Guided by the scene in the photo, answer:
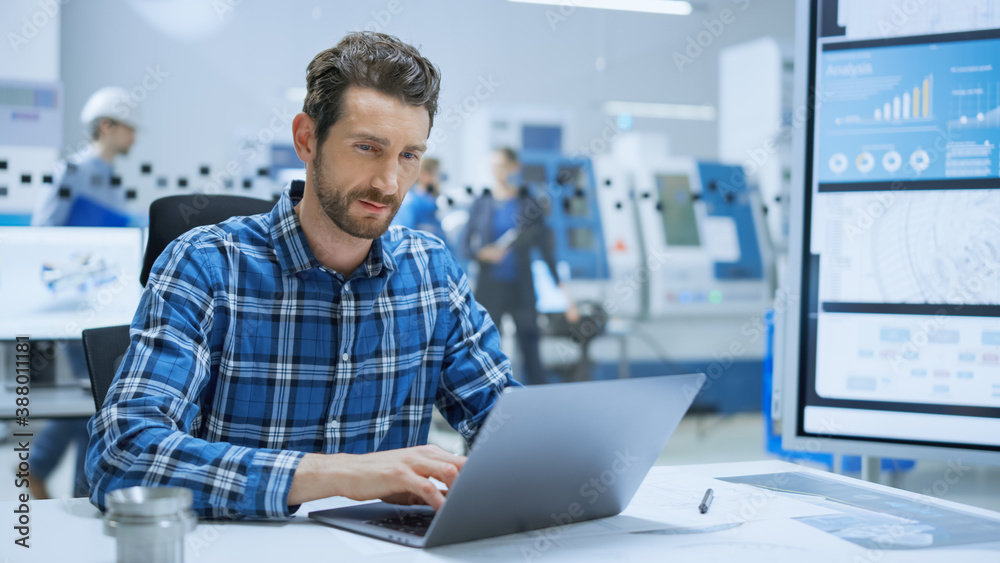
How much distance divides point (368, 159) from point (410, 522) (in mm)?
560

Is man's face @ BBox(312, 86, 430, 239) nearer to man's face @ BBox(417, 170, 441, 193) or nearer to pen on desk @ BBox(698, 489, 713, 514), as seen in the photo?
pen on desk @ BBox(698, 489, 713, 514)

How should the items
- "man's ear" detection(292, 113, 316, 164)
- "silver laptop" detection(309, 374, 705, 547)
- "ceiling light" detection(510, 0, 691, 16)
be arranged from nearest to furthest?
"silver laptop" detection(309, 374, 705, 547) → "man's ear" detection(292, 113, 316, 164) → "ceiling light" detection(510, 0, 691, 16)

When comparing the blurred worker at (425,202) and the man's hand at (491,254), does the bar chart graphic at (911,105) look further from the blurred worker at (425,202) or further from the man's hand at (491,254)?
the man's hand at (491,254)

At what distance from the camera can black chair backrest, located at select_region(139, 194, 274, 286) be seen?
1426mm

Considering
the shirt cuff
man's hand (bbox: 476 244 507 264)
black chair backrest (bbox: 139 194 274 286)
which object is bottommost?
the shirt cuff

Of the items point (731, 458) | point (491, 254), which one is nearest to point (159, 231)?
point (491, 254)

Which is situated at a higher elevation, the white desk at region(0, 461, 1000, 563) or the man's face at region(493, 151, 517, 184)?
the man's face at region(493, 151, 517, 184)

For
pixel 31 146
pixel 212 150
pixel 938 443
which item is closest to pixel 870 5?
pixel 938 443

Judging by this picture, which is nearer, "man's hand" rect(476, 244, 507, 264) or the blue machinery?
"man's hand" rect(476, 244, 507, 264)

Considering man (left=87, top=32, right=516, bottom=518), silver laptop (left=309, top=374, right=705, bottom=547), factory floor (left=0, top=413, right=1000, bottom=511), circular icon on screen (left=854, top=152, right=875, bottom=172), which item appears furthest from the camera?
factory floor (left=0, top=413, right=1000, bottom=511)

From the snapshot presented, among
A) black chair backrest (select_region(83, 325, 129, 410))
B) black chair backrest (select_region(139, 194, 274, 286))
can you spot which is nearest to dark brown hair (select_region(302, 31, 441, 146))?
black chair backrest (select_region(139, 194, 274, 286))

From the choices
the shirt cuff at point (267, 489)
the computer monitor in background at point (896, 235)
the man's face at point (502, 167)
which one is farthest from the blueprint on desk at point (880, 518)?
the man's face at point (502, 167)

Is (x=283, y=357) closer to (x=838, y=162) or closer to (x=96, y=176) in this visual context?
(x=838, y=162)

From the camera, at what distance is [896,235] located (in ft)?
4.66
